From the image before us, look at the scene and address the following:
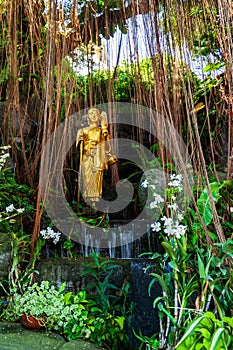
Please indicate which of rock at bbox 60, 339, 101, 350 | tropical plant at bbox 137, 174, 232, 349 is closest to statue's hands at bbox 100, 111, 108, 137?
tropical plant at bbox 137, 174, 232, 349

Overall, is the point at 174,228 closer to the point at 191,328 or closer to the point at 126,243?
the point at 191,328

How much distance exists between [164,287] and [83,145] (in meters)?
2.04

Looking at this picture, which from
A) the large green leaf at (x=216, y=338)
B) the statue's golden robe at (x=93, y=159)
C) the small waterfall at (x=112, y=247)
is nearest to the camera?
the large green leaf at (x=216, y=338)

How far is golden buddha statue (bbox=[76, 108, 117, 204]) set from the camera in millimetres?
3484

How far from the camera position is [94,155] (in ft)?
11.6

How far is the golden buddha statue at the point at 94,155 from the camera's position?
3.48 meters

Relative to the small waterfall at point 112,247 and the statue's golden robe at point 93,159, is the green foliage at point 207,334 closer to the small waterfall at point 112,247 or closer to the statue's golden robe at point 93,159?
the small waterfall at point 112,247

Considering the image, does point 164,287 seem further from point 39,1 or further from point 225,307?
point 39,1

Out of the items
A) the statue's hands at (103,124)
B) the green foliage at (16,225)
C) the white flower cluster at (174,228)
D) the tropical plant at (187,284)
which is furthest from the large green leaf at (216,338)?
the statue's hands at (103,124)

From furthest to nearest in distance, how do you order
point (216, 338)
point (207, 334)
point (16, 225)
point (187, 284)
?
point (16, 225) < point (187, 284) < point (207, 334) < point (216, 338)

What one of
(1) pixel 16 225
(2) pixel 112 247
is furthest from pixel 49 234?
(2) pixel 112 247

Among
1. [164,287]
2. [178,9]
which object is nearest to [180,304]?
[164,287]

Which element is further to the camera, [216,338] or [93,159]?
[93,159]

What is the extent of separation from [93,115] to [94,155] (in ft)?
1.25
